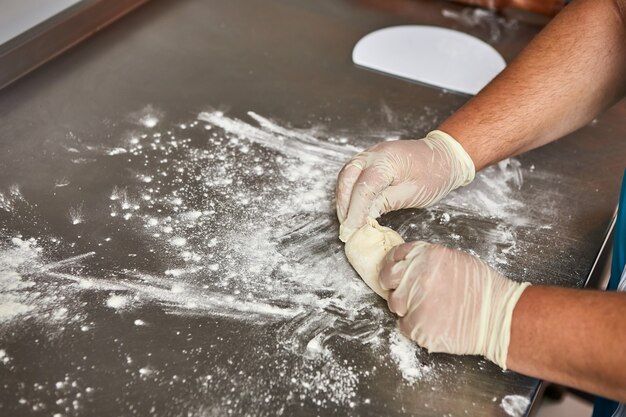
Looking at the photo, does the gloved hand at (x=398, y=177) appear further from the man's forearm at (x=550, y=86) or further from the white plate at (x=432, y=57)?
the white plate at (x=432, y=57)

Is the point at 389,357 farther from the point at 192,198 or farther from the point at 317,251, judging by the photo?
the point at 192,198

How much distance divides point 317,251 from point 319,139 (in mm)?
400

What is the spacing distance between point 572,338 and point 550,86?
72 cm

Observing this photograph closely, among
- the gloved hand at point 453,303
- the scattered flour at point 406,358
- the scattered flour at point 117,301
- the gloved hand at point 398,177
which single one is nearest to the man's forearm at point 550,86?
the gloved hand at point 398,177

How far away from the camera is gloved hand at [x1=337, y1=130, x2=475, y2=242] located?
1287mm

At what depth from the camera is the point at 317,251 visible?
4.24 feet

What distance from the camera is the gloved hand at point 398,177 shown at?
4.22 feet

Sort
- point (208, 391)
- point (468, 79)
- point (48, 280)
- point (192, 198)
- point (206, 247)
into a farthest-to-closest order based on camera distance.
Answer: point (468, 79) < point (192, 198) < point (206, 247) < point (48, 280) < point (208, 391)

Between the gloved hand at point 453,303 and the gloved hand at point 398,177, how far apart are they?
202 millimetres

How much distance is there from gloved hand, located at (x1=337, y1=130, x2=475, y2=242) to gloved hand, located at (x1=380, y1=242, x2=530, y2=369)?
20cm

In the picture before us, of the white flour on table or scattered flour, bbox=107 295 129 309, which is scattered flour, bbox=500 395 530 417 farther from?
scattered flour, bbox=107 295 129 309

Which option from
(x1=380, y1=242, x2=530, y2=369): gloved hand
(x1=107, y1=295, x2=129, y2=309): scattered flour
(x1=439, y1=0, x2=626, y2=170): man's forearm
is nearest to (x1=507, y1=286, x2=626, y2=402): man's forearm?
(x1=380, y1=242, x2=530, y2=369): gloved hand

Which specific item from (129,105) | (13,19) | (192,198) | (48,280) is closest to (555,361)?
(192,198)

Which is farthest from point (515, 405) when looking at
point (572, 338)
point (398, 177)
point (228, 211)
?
point (228, 211)
